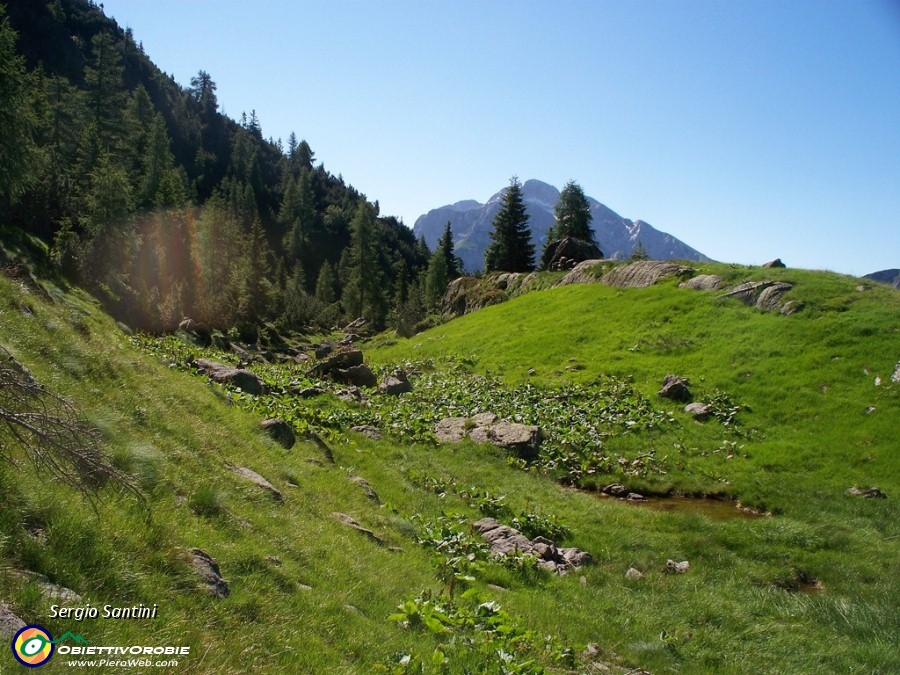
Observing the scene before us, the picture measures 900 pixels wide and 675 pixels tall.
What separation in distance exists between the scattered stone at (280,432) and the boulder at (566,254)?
164ft

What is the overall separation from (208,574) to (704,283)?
126ft

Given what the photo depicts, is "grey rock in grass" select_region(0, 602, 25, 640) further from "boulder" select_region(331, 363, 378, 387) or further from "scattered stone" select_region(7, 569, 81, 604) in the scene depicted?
"boulder" select_region(331, 363, 378, 387)

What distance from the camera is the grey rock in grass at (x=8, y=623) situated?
143 inches

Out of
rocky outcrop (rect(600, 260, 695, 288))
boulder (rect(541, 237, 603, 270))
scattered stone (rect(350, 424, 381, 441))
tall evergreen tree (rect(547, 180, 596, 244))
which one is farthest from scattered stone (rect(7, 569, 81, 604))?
tall evergreen tree (rect(547, 180, 596, 244))

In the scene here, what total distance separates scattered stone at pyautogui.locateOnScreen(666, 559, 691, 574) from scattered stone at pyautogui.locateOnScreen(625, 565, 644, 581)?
92 centimetres

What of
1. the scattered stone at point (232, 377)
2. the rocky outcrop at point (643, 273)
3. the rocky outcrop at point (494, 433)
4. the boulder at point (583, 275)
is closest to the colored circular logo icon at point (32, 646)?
the scattered stone at point (232, 377)

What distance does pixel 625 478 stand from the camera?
19.0 meters

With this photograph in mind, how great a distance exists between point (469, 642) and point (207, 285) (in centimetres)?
6568

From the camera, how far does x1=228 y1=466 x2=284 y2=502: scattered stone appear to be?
9.34 meters

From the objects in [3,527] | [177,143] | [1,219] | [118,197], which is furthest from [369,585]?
[177,143]

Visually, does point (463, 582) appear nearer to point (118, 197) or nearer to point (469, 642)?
point (469, 642)

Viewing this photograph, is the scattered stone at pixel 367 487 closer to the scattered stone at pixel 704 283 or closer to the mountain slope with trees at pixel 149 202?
the scattered stone at pixel 704 283

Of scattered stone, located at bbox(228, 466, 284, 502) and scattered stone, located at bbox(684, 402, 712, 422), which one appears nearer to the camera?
scattered stone, located at bbox(228, 466, 284, 502)

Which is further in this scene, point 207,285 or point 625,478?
point 207,285
